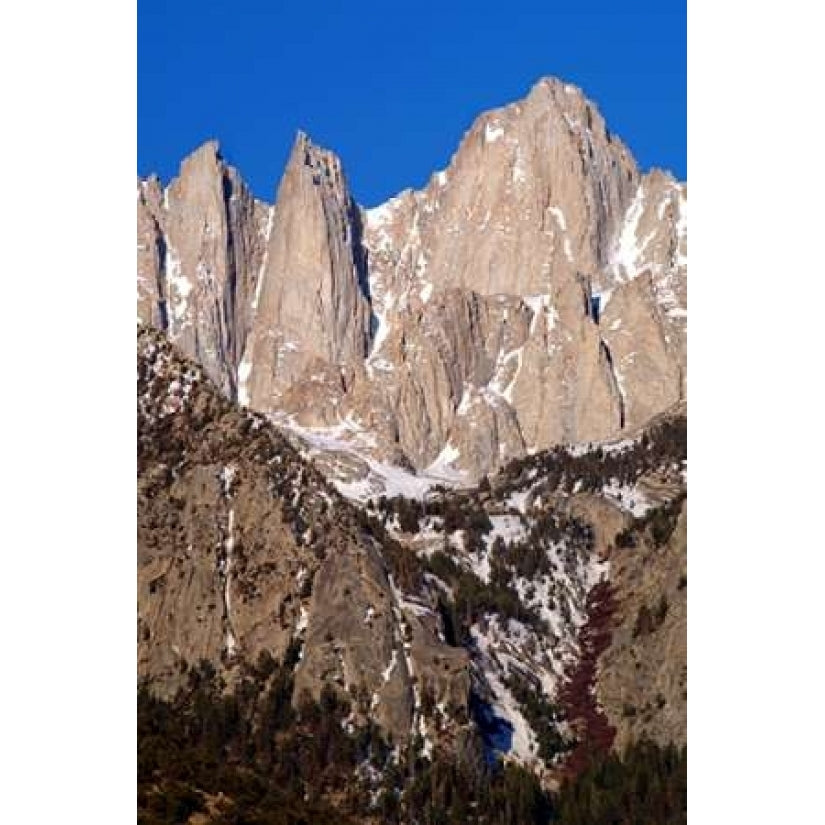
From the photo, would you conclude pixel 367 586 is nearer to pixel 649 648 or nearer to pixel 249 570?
pixel 249 570

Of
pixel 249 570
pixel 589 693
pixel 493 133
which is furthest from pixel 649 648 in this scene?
pixel 493 133

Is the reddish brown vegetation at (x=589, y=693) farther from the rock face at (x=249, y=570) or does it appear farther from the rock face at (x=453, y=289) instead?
the rock face at (x=453, y=289)

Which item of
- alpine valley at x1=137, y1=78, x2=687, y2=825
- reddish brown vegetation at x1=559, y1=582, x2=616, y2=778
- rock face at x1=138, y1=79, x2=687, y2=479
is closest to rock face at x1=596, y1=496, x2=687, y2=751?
alpine valley at x1=137, y1=78, x2=687, y2=825

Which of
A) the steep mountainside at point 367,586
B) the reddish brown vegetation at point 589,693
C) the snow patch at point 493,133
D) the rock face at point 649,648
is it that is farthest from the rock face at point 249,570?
the snow patch at point 493,133

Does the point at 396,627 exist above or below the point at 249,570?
below
